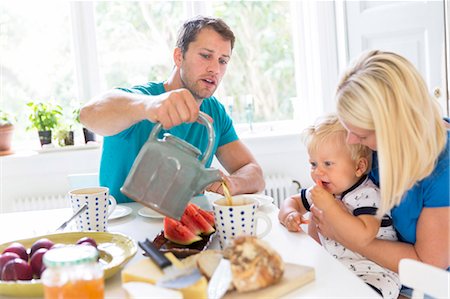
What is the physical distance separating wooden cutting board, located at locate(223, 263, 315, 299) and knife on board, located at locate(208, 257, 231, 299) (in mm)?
22

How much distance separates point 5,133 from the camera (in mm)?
2939

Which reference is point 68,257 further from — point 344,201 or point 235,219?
point 344,201

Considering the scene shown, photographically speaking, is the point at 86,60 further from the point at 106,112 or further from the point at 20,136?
the point at 106,112

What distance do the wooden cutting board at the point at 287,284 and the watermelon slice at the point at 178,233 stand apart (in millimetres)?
262

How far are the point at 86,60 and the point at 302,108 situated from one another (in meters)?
1.41

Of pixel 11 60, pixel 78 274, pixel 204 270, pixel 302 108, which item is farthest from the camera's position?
pixel 302 108

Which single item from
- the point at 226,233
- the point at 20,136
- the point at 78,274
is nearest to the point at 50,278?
the point at 78,274

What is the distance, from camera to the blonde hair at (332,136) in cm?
145

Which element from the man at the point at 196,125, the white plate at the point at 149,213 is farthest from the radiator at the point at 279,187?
the white plate at the point at 149,213

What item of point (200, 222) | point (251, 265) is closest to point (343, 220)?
point (200, 222)

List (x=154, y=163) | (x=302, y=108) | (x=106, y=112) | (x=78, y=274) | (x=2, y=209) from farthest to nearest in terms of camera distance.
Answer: (x=302, y=108) < (x=2, y=209) < (x=106, y=112) < (x=154, y=163) < (x=78, y=274)

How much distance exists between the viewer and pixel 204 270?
97 centimetres

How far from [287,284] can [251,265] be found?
9 centimetres

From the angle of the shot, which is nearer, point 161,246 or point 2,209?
point 161,246
